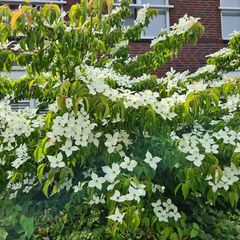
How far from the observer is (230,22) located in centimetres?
1020

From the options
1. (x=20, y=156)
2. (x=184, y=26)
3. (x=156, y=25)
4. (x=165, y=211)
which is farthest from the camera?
(x=156, y=25)

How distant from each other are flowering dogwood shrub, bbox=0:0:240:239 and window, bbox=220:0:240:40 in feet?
22.1

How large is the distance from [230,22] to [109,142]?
8028 mm

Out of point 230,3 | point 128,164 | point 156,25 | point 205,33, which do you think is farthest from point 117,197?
point 230,3

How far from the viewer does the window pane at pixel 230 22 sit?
1014cm

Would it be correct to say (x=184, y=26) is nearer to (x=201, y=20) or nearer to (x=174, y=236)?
(x=174, y=236)

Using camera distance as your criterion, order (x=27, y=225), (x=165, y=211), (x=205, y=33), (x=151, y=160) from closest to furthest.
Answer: (x=151, y=160)
(x=165, y=211)
(x=27, y=225)
(x=205, y=33)

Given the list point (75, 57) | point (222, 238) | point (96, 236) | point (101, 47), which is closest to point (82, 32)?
point (75, 57)

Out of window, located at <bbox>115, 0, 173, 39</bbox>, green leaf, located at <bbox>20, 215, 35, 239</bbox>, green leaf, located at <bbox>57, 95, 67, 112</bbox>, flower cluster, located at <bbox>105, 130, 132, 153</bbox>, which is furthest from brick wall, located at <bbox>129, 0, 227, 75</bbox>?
green leaf, located at <bbox>57, 95, 67, 112</bbox>

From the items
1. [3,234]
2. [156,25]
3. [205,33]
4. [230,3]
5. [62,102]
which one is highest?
[230,3]

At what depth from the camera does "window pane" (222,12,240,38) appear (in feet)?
33.3

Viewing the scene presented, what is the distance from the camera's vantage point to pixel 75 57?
338 cm

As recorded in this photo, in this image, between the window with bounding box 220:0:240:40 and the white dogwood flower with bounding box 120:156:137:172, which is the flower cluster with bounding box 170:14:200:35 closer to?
the white dogwood flower with bounding box 120:156:137:172

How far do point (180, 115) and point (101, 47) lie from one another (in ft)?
3.34
